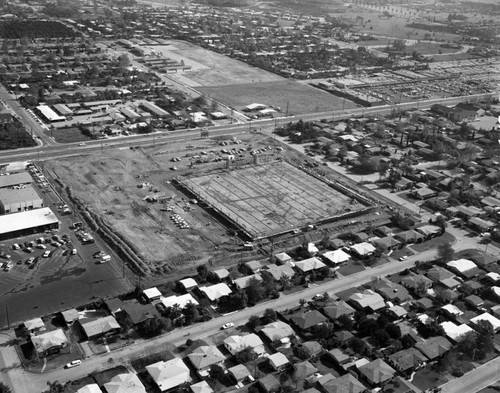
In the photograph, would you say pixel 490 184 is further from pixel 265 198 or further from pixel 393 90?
pixel 393 90

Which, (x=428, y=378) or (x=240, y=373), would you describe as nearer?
(x=240, y=373)

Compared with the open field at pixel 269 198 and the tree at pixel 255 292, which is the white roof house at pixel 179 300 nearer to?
the tree at pixel 255 292

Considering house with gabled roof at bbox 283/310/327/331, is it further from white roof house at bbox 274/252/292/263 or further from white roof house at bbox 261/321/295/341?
white roof house at bbox 274/252/292/263

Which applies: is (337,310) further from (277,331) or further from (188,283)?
(188,283)

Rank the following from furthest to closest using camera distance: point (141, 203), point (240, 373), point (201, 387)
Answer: point (141, 203) < point (240, 373) < point (201, 387)

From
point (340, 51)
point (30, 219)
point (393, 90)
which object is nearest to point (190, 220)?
point (30, 219)

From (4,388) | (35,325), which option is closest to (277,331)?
(35,325)
